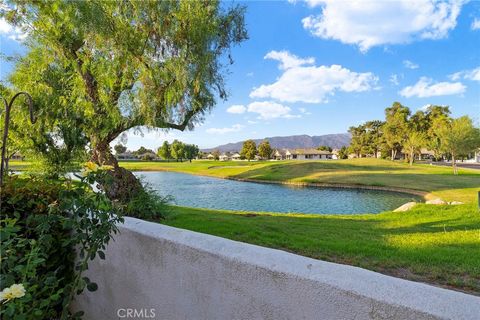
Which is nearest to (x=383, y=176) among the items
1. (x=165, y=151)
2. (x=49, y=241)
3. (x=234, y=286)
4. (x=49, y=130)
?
(x=49, y=130)

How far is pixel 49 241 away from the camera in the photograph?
76.1 inches

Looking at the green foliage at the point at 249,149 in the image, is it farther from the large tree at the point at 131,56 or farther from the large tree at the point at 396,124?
the large tree at the point at 131,56

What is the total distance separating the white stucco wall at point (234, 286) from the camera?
43.8 inches

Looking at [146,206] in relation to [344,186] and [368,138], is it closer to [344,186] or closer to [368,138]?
[344,186]

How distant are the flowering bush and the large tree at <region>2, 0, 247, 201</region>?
14.6ft

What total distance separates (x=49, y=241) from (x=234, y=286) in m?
1.30

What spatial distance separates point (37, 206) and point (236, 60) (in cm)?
694

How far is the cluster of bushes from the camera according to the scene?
165 centimetres

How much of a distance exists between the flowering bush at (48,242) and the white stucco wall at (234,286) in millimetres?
267

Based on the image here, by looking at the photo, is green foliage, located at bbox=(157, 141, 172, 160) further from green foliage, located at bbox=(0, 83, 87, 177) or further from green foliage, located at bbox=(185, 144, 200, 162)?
green foliage, located at bbox=(0, 83, 87, 177)

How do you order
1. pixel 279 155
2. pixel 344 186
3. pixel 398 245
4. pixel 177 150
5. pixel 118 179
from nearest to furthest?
pixel 398 245
pixel 118 179
pixel 344 186
pixel 177 150
pixel 279 155

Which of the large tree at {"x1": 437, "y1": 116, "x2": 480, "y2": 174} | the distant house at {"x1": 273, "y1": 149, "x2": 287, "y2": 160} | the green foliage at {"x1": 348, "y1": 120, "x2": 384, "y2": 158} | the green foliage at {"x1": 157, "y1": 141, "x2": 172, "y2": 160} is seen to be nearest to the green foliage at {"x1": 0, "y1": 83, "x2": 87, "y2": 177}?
the large tree at {"x1": 437, "y1": 116, "x2": 480, "y2": 174}

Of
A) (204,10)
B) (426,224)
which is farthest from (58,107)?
(426,224)

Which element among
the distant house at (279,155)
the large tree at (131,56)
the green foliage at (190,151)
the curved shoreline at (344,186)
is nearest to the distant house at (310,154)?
the distant house at (279,155)
